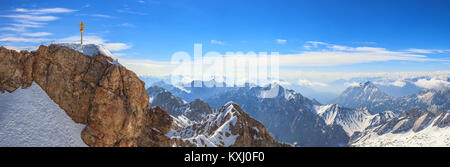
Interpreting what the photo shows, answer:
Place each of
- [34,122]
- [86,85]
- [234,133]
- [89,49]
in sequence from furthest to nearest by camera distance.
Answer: [234,133] → [89,49] → [86,85] → [34,122]

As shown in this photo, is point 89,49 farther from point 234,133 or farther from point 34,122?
point 234,133

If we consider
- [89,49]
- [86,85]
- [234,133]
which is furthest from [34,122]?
[234,133]

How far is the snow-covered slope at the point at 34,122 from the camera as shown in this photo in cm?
4961

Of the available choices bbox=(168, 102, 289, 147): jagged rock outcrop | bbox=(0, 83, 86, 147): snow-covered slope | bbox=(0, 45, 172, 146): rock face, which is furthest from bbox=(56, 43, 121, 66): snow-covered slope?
bbox=(168, 102, 289, 147): jagged rock outcrop

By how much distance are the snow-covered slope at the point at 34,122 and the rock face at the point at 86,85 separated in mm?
1380

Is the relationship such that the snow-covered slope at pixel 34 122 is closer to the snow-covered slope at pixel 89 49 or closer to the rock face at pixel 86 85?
the rock face at pixel 86 85

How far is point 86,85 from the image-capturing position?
Result: 59.2 metres

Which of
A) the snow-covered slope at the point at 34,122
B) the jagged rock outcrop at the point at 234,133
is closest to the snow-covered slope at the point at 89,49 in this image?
the snow-covered slope at the point at 34,122

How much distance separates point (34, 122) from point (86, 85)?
1153cm

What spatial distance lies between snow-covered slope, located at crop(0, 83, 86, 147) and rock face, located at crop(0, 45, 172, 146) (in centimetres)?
138
